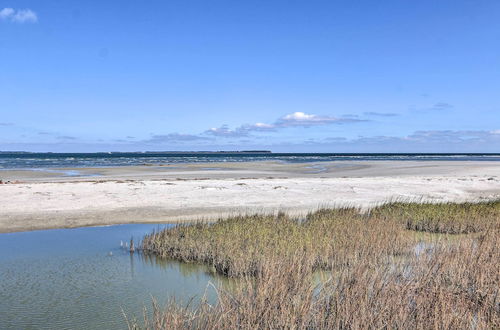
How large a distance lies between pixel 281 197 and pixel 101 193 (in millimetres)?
11562

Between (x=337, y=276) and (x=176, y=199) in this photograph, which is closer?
(x=337, y=276)

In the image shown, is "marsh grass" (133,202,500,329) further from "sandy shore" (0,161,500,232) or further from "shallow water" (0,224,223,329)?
"sandy shore" (0,161,500,232)

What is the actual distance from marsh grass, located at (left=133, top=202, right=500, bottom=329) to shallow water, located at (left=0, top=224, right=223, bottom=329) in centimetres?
70

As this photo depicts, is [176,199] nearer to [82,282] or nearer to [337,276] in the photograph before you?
[82,282]

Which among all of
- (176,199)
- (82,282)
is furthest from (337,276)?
(176,199)

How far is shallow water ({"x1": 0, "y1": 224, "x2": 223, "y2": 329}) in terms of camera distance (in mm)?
8117

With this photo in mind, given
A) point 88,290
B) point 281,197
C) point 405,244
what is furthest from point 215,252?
point 281,197

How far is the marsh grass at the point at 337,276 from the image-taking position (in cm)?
564

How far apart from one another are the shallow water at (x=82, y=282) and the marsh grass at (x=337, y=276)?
696 millimetres

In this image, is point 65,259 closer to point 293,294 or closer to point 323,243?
point 323,243

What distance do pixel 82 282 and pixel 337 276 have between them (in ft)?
21.0

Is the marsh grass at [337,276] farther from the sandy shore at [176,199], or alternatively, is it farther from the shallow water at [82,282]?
the sandy shore at [176,199]

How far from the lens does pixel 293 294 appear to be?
649cm

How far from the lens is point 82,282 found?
33.3 feet
